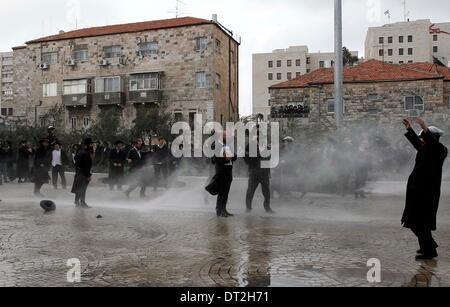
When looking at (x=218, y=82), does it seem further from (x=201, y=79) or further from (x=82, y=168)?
(x=82, y=168)

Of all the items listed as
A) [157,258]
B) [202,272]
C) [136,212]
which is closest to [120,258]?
[157,258]

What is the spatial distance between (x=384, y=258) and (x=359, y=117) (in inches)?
1438

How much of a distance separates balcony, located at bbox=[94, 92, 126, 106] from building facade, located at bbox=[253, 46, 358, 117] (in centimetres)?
5882

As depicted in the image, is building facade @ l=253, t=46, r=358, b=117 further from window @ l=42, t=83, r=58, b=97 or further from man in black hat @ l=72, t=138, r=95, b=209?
man in black hat @ l=72, t=138, r=95, b=209

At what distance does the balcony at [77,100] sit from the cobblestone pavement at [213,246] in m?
37.6

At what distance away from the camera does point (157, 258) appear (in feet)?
20.5

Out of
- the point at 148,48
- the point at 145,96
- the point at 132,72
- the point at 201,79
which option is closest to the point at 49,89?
the point at 132,72

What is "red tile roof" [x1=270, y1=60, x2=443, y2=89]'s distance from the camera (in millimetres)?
40594

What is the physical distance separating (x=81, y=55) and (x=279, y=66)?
204 ft

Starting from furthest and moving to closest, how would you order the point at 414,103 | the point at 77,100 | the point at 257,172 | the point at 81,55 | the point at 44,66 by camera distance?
the point at 44,66, the point at 81,55, the point at 77,100, the point at 414,103, the point at 257,172

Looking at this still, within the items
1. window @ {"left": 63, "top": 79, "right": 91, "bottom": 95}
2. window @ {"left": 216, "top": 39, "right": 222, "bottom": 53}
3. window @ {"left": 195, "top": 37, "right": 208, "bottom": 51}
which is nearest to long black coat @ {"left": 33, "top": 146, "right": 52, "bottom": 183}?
window @ {"left": 195, "top": 37, "right": 208, "bottom": 51}

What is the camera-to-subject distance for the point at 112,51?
48656 mm

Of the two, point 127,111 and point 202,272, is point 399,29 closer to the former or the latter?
point 127,111

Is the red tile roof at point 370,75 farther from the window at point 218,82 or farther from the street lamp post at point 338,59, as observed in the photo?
the street lamp post at point 338,59
